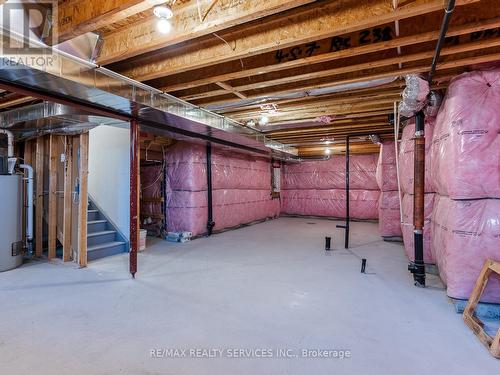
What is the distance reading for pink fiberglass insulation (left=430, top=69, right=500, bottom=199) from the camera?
229cm

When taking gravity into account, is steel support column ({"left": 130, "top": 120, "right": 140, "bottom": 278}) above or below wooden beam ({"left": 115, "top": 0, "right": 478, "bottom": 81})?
below

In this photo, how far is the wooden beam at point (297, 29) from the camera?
1.74 metres

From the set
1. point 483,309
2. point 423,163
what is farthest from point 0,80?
point 483,309

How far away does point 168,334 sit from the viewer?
2025 mm

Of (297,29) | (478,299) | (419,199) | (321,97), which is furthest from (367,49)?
(478,299)

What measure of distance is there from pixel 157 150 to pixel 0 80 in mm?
3608

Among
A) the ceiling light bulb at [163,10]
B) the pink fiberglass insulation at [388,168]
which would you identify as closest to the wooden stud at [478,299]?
the ceiling light bulb at [163,10]

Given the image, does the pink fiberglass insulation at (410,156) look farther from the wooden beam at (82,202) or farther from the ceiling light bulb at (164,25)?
the wooden beam at (82,202)

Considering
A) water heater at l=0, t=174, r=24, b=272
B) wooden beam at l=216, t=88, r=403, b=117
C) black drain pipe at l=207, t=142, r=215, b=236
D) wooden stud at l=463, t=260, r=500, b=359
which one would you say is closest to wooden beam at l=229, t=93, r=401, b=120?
wooden beam at l=216, t=88, r=403, b=117

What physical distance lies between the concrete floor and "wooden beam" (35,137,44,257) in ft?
1.48

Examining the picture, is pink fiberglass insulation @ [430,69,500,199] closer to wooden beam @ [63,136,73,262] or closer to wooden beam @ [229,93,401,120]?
wooden beam @ [229,93,401,120]

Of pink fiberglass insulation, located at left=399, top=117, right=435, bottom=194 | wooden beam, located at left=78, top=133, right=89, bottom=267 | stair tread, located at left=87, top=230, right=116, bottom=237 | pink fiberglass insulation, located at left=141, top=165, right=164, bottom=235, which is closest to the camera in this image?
pink fiberglass insulation, located at left=399, top=117, right=435, bottom=194

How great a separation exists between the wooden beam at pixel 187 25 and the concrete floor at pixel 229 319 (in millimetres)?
2208

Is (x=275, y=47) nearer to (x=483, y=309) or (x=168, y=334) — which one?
(x=168, y=334)
